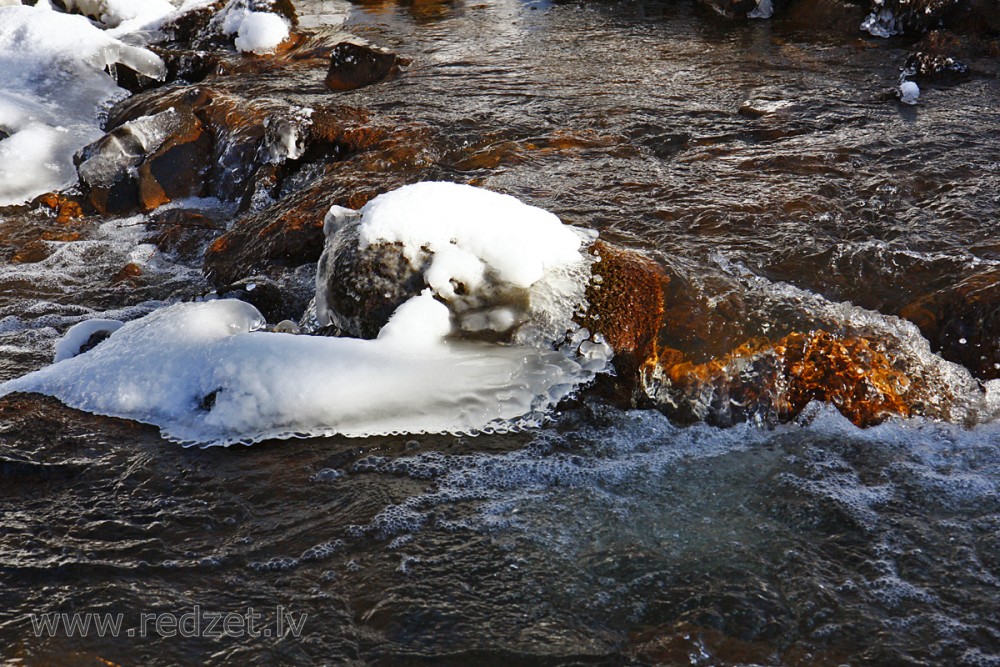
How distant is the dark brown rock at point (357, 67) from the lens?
262 inches

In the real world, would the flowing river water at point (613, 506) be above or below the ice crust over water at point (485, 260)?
below

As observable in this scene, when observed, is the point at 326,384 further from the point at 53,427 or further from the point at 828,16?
the point at 828,16

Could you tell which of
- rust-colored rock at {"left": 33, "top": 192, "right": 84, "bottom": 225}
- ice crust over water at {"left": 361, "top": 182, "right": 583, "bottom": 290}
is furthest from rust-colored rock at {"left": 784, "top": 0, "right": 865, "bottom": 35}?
rust-colored rock at {"left": 33, "top": 192, "right": 84, "bottom": 225}

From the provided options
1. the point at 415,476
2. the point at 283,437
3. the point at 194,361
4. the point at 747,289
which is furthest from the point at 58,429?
the point at 747,289

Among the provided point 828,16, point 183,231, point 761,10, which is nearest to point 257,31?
point 183,231

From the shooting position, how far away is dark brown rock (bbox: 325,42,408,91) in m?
6.64

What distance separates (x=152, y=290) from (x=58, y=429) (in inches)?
60.7

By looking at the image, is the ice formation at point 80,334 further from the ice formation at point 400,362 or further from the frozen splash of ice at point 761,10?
the frozen splash of ice at point 761,10

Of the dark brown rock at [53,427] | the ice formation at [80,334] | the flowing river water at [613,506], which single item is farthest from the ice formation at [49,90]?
the dark brown rock at [53,427]

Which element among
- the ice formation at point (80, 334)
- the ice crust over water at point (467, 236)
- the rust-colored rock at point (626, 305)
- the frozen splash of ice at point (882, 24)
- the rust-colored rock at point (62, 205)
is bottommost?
the ice formation at point (80, 334)

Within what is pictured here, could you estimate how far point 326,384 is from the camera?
302 cm

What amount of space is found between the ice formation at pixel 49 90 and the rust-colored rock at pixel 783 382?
4711 mm

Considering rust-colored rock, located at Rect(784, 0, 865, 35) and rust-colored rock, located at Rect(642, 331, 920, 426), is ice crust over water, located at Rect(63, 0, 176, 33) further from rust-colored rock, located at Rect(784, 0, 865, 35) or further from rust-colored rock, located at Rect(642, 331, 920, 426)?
rust-colored rock, located at Rect(642, 331, 920, 426)

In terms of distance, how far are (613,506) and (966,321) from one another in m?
1.59
